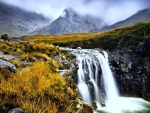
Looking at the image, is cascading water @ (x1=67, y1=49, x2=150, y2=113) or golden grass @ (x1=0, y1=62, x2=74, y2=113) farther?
cascading water @ (x1=67, y1=49, x2=150, y2=113)

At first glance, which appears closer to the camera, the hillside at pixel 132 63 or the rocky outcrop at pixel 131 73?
the rocky outcrop at pixel 131 73

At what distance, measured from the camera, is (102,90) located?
1036 inches

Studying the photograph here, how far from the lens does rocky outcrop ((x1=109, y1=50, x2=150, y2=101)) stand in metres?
29.9

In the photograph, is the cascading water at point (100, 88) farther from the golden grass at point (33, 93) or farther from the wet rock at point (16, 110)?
the wet rock at point (16, 110)

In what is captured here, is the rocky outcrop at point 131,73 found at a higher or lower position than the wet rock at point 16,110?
lower

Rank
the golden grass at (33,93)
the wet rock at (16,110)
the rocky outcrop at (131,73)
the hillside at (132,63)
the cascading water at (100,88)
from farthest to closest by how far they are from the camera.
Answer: the hillside at (132,63), the rocky outcrop at (131,73), the cascading water at (100,88), the golden grass at (33,93), the wet rock at (16,110)

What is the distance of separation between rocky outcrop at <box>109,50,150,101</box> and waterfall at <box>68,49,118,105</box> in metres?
1.64

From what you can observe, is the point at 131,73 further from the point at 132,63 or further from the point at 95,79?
the point at 95,79

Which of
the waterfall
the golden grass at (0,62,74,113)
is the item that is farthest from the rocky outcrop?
the golden grass at (0,62,74,113)

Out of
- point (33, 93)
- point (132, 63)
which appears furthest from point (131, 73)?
point (33, 93)

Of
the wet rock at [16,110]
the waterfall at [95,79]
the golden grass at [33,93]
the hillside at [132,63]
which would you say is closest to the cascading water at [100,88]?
the waterfall at [95,79]

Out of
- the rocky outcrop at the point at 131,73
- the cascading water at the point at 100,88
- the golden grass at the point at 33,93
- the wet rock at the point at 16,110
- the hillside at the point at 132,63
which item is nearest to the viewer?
the wet rock at the point at 16,110

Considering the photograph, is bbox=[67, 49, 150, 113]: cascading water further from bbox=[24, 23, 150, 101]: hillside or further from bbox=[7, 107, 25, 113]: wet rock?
bbox=[7, 107, 25, 113]: wet rock

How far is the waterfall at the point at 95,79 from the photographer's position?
21.8 metres
